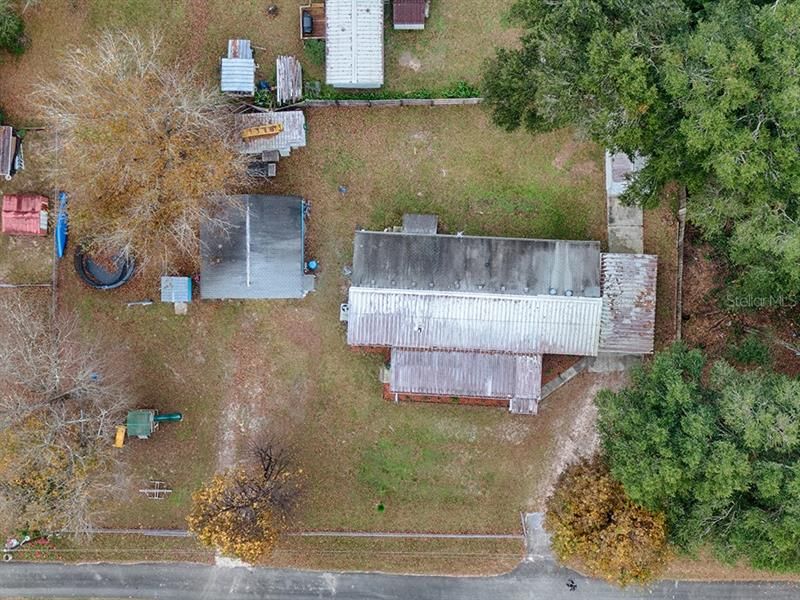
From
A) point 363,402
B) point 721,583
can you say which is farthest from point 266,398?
point 721,583

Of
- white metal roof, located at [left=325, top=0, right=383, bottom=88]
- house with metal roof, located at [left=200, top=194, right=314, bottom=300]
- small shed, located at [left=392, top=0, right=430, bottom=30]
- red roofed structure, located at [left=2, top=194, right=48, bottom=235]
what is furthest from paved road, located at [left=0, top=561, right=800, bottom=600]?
small shed, located at [left=392, top=0, right=430, bottom=30]

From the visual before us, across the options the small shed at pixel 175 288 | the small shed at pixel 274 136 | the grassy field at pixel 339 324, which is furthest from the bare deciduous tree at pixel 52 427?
the small shed at pixel 274 136

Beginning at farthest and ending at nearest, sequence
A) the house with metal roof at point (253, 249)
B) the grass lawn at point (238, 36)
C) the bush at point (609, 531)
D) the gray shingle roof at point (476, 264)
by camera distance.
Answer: the grass lawn at point (238, 36) → the house with metal roof at point (253, 249) → the gray shingle roof at point (476, 264) → the bush at point (609, 531)

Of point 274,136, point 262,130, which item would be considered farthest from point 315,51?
point 262,130

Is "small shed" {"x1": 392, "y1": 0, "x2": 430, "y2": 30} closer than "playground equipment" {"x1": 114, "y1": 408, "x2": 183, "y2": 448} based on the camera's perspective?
No

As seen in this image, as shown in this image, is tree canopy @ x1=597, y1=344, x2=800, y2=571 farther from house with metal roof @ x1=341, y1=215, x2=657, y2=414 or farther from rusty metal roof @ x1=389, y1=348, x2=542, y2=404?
rusty metal roof @ x1=389, y1=348, x2=542, y2=404

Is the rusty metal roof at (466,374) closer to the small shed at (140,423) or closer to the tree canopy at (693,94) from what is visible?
the tree canopy at (693,94)

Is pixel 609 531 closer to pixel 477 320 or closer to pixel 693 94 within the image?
pixel 477 320
